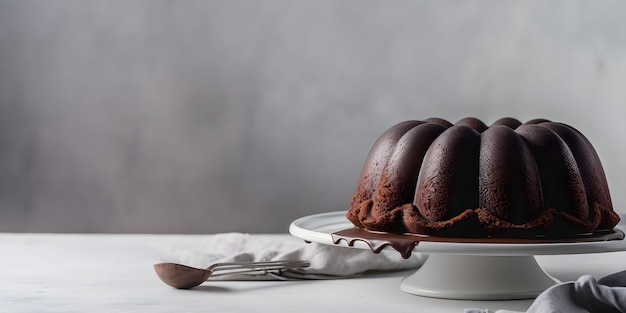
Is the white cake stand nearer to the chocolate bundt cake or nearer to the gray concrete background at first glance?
the chocolate bundt cake

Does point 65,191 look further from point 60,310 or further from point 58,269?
point 60,310

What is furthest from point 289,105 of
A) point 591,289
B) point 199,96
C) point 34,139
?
point 591,289

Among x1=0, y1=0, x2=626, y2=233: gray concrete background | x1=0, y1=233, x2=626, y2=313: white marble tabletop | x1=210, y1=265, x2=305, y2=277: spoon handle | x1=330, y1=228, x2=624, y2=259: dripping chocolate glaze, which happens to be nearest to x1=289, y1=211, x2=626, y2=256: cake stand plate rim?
x1=330, y1=228, x2=624, y2=259: dripping chocolate glaze

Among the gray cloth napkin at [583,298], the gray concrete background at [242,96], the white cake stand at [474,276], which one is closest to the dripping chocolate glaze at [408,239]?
the white cake stand at [474,276]

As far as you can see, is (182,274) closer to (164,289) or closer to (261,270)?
(164,289)

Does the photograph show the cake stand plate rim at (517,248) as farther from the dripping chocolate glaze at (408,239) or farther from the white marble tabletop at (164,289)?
the white marble tabletop at (164,289)
